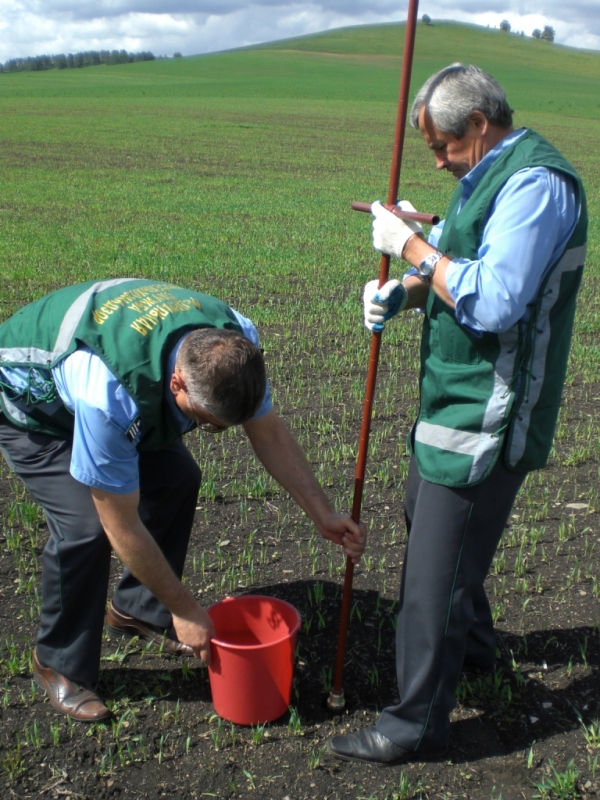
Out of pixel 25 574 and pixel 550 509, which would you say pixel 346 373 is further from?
pixel 25 574

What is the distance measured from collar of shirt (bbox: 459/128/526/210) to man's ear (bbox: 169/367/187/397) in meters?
1.05

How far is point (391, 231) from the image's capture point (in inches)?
103

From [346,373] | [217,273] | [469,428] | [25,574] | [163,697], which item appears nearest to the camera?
[469,428]

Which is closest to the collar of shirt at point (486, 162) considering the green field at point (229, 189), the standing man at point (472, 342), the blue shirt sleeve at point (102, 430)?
the standing man at point (472, 342)

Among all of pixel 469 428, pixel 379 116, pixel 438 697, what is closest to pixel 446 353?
pixel 469 428

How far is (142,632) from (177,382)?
1520 mm

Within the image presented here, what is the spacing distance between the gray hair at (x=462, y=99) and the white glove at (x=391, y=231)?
302mm

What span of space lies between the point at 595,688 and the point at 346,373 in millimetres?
3829

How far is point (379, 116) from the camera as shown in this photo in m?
42.9

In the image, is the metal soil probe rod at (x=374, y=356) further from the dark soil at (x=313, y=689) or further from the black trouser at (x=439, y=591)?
the black trouser at (x=439, y=591)

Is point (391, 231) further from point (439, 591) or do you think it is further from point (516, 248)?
point (439, 591)

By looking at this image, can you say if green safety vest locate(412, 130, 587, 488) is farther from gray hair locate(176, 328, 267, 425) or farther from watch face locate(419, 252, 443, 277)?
gray hair locate(176, 328, 267, 425)

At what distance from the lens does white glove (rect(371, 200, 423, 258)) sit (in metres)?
2.60

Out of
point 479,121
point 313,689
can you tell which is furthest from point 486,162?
point 313,689
